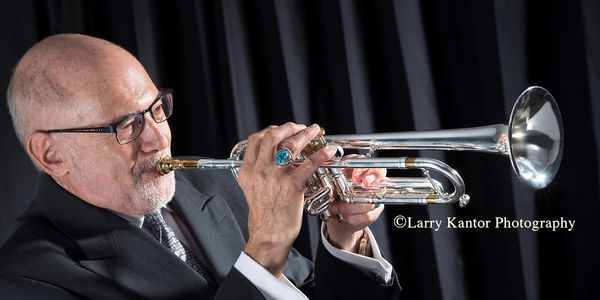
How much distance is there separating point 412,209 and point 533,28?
635 millimetres

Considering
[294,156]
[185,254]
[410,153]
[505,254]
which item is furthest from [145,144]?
[505,254]

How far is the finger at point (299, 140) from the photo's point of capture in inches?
53.4

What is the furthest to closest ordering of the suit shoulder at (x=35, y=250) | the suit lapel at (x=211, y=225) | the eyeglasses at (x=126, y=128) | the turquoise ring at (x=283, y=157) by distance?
1. the suit lapel at (x=211, y=225)
2. the eyeglasses at (x=126, y=128)
3. the suit shoulder at (x=35, y=250)
4. the turquoise ring at (x=283, y=157)

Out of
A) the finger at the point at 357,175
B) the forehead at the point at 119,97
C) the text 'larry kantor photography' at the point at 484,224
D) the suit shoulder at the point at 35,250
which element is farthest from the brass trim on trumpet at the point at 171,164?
the text 'larry kantor photography' at the point at 484,224

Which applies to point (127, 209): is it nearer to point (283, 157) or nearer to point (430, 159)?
point (283, 157)

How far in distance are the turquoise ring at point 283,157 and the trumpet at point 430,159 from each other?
0.35ft

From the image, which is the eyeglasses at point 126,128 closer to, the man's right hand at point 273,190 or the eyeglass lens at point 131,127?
the eyeglass lens at point 131,127

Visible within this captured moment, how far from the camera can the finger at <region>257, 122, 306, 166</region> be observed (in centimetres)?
137

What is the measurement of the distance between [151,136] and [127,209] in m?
Result: 0.16

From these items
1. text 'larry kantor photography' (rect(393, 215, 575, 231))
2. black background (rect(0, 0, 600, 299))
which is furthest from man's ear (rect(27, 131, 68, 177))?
text 'larry kantor photography' (rect(393, 215, 575, 231))

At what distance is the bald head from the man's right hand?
14.6 inches

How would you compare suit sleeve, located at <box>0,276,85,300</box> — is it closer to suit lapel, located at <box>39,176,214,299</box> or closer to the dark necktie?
suit lapel, located at <box>39,176,214,299</box>

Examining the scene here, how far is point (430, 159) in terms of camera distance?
1.52m

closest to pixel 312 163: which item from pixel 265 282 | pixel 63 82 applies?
pixel 265 282
